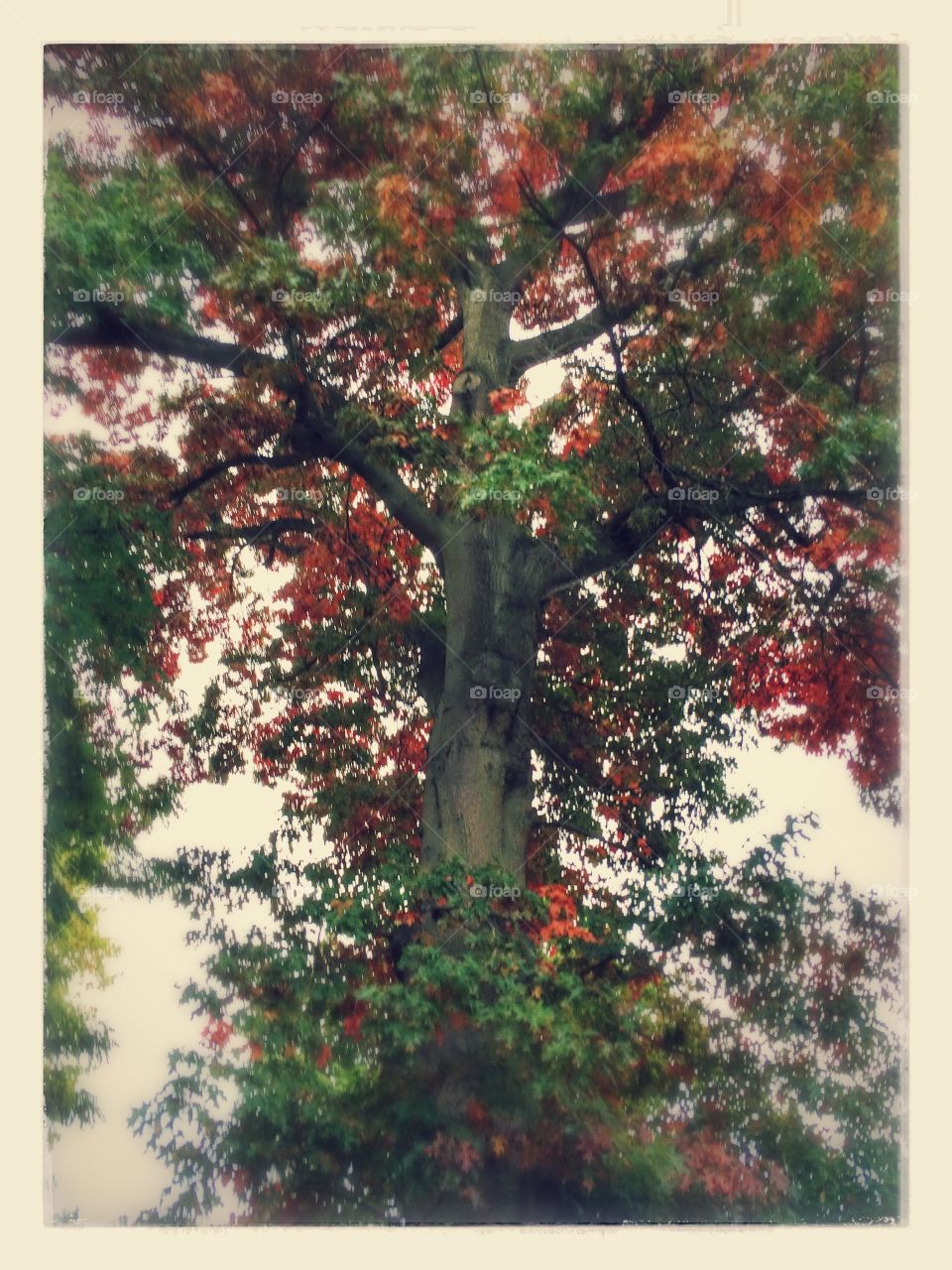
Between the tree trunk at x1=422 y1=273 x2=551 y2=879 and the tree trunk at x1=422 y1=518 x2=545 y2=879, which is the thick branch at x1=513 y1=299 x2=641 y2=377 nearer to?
the tree trunk at x1=422 y1=273 x2=551 y2=879

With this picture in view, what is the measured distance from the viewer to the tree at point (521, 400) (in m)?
5.49

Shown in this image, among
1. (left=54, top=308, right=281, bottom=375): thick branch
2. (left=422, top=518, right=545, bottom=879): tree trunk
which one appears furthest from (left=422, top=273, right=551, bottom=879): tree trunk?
(left=54, top=308, right=281, bottom=375): thick branch

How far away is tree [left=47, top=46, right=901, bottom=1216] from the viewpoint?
216 inches

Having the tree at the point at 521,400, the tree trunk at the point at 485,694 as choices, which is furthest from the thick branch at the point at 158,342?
the tree trunk at the point at 485,694

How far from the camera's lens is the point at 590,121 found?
5500 millimetres

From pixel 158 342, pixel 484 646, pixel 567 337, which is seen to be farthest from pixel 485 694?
pixel 158 342

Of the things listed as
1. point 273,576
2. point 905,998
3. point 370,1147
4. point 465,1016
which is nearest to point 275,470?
point 273,576

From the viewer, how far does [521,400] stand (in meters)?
5.55

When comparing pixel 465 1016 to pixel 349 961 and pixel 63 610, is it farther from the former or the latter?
pixel 63 610

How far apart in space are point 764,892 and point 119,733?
271 centimetres

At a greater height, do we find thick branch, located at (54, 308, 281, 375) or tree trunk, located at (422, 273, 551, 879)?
thick branch, located at (54, 308, 281, 375)

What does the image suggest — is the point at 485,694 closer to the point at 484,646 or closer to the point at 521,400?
the point at 484,646

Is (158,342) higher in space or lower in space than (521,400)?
higher

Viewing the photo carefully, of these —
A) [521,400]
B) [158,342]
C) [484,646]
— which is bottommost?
[484,646]
